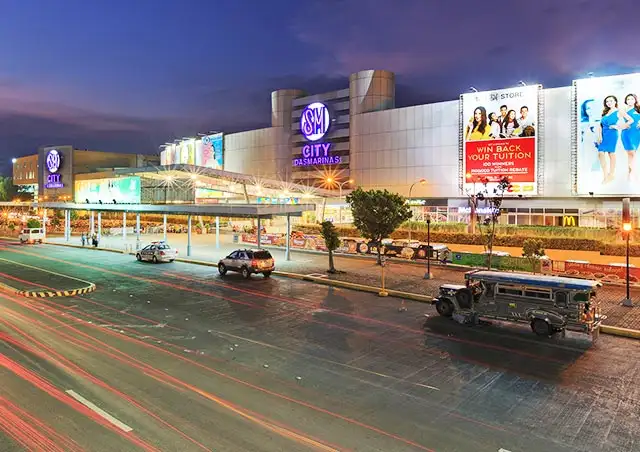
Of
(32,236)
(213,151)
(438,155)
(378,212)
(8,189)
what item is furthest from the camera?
(8,189)

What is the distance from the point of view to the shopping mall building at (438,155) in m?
50.5

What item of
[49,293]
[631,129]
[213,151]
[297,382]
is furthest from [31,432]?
[213,151]

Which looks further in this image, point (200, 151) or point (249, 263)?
point (200, 151)

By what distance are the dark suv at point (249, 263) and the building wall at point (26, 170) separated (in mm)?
117512

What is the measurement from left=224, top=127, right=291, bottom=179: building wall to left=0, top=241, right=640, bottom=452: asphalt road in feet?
228

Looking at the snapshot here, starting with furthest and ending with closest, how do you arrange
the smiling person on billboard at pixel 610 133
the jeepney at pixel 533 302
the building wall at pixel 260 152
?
the building wall at pixel 260 152 → the smiling person on billboard at pixel 610 133 → the jeepney at pixel 533 302

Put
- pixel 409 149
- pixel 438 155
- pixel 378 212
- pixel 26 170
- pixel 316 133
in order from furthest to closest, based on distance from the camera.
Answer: pixel 26 170 < pixel 316 133 < pixel 409 149 < pixel 438 155 < pixel 378 212

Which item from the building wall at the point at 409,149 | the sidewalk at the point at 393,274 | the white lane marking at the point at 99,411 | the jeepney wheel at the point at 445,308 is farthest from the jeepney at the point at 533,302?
the building wall at the point at 409,149

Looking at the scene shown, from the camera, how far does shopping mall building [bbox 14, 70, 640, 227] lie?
50.5 meters

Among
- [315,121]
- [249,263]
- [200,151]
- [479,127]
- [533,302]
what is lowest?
[533,302]

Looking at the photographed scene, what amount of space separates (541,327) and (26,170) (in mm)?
142655

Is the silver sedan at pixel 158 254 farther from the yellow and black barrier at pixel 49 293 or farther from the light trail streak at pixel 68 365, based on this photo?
the light trail streak at pixel 68 365

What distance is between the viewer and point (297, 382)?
1143 centimetres

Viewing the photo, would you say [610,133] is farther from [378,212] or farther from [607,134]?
[378,212]
